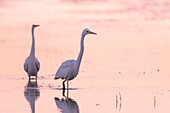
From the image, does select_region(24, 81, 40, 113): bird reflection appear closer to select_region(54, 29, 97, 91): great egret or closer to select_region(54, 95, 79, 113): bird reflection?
select_region(54, 95, 79, 113): bird reflection

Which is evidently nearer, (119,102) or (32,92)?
(119,102)

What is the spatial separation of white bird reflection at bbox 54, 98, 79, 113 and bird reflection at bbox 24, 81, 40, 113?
1.94 feet

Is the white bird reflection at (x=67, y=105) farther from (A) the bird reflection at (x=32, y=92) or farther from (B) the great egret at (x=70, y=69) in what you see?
(B) the great egret at (x=70, y=69)

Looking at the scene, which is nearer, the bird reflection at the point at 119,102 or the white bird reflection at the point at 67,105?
the white bird reflection at the point at 67,105

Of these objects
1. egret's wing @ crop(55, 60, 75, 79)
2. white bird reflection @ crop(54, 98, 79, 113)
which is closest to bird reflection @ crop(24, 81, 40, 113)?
white bird reflection @ crop(54, 98, 79, 113)

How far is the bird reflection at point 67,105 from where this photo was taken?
652 inches

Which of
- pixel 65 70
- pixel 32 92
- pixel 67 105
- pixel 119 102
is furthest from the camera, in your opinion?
pixel 65 70

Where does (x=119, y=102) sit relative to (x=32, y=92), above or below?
below

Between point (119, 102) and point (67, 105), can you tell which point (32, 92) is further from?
point (119, 102)

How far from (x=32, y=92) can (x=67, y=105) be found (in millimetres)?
2930

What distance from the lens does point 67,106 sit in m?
17.4

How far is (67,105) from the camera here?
57.7 ft

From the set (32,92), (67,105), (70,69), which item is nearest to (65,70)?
(70,69)

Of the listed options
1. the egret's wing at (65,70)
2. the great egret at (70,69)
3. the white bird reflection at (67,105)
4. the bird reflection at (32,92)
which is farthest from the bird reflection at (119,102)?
the egret's wing at (65,70)
